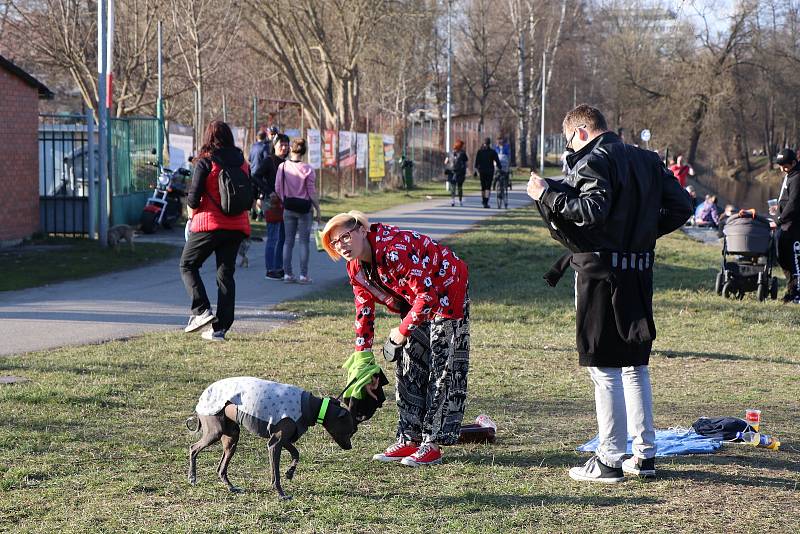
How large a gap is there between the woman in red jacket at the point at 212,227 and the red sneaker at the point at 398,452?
4.17 m

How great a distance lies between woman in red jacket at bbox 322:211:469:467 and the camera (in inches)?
215

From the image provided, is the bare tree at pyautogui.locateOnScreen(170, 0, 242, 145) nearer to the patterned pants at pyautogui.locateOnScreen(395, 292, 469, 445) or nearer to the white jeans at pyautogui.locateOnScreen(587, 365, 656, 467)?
the patterned pants at pyautogui.locateOnScreen(395, 292, 469, 445)

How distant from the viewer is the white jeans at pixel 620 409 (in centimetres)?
549

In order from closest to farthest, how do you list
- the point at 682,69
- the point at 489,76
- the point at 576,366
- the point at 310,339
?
the point at 576,366 → the point at 310,339 → the point at 489,76 → the point at 682,69

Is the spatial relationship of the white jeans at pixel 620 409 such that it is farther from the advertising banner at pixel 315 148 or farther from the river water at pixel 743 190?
the river water at pixel 743 190

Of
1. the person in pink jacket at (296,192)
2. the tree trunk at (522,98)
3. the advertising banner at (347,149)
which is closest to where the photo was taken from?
the person in pink jacket at (296,192)

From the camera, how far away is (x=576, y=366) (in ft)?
30.2

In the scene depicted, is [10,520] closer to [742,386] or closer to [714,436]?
[714,436]

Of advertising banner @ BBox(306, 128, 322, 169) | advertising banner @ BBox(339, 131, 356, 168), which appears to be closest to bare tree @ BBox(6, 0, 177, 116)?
advertising banner @ BBox(306, 128, 322, 169)

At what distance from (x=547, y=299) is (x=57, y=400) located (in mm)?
7367

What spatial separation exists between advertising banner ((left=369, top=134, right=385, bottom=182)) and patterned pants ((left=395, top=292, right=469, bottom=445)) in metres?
31.0

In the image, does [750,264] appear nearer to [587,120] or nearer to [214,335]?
→ [214,335]

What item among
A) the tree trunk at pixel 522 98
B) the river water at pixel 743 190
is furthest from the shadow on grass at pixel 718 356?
the tree trunk at pixel 522 98

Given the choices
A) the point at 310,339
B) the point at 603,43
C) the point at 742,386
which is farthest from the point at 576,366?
the point at 603,43
